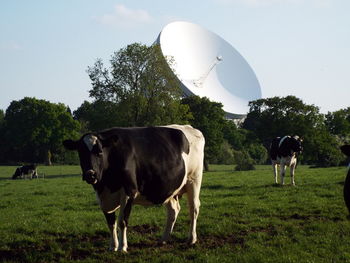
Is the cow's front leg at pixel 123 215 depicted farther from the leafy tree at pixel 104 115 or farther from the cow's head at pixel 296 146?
the leafy tree at pixel 104 115

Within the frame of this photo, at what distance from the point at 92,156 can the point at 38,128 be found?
212 feet

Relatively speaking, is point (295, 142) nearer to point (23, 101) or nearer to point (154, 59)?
point (154, 59)

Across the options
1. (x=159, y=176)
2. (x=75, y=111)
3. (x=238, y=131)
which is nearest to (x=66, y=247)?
(x=159, y=176)

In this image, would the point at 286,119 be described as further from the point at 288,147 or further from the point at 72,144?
the point at 72,144

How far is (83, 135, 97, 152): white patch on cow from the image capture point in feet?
26.1

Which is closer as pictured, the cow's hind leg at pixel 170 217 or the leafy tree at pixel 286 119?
the cow's hind leg at pixel 170 217

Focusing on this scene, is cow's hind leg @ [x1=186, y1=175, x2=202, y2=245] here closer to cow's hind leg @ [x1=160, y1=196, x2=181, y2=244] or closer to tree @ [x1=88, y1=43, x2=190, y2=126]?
cow's hind leg @ [x1=160, y1=196, x2=181, y2=244]

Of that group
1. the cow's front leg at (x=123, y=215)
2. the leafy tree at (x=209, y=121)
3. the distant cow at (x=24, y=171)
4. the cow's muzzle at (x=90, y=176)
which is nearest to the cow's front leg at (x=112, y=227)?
the cow's front leg at (x=123, y=215)

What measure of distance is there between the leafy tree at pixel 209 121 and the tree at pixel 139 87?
747cm

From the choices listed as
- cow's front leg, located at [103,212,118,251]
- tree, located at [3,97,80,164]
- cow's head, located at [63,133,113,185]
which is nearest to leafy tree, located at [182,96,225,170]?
tree, located at [3,97,80,164]

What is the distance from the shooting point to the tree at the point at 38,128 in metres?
69.4

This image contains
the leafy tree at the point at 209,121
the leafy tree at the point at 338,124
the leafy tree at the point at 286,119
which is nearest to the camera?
the leafy tree at the point at 209,121

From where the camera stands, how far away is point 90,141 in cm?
798

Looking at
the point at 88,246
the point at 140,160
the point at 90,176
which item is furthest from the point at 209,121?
the point at 90,176
